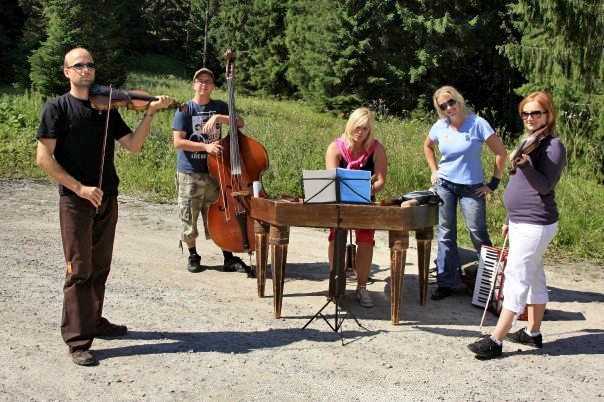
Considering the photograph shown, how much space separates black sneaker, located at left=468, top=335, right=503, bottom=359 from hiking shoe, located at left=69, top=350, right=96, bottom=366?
8.65ft

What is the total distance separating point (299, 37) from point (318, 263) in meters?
39.4

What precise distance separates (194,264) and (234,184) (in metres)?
1.08

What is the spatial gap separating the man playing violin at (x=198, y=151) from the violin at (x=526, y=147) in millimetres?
2788

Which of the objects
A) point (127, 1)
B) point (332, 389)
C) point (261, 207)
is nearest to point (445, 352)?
point (332, 389)

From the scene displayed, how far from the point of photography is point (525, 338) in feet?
16.4

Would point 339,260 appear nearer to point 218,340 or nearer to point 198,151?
point 218,340

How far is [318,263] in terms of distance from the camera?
7.32m

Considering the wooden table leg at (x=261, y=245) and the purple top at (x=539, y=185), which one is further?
the wooden table leg at (x=261, y=245)

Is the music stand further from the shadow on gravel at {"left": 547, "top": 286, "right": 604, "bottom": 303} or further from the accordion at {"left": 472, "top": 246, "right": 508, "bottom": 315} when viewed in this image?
the shadow on gravel at {"left": 547, "top": 286, "right": 604, "bottom": 303}

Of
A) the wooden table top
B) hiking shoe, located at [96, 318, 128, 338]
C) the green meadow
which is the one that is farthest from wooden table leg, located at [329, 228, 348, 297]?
the green meadow

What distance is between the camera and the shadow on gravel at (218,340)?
4.72 metres

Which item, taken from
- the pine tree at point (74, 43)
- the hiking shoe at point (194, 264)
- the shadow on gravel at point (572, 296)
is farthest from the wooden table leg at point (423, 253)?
the pine tree at point (74, 43)

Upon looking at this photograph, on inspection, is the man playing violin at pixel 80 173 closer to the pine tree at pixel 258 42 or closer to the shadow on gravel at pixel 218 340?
the shadow on gravel at pixel 218 340

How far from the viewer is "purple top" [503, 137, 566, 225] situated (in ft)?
15.1
